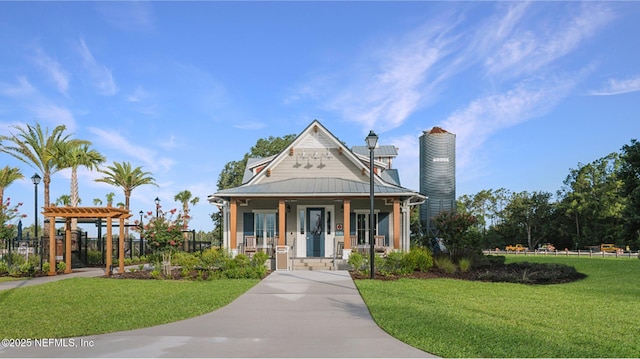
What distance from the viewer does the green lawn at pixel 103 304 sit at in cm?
775

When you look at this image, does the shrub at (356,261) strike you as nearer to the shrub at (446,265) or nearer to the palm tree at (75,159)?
the shrub at (446,265)

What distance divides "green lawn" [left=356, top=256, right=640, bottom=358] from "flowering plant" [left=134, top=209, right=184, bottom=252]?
848 centimetres

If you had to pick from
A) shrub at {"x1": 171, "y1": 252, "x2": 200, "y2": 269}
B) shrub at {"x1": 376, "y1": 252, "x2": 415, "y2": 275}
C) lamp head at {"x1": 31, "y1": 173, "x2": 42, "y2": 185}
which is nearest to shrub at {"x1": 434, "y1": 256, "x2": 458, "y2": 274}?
shrub at {"x1": 376, "y1": 252, "x2": 415, "y2": 275}

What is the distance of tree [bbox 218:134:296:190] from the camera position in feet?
151

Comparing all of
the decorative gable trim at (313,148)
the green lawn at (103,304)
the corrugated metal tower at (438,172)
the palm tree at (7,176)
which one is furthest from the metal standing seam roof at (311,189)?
the palm tree at (7,176)

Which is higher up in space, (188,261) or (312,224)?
(312,224)

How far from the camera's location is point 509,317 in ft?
28.2

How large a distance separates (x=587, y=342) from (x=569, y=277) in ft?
35.7

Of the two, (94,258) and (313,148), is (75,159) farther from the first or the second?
(313,148)

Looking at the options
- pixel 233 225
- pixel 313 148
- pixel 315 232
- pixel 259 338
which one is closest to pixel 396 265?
pixel 315 232

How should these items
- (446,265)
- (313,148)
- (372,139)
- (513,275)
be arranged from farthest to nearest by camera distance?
(313,148) < (446,265) < (513,275) < (372,139)

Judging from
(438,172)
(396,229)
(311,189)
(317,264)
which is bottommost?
(317,264)

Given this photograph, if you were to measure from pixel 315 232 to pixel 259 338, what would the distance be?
1509 cm

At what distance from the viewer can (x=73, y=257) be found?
22219mm
